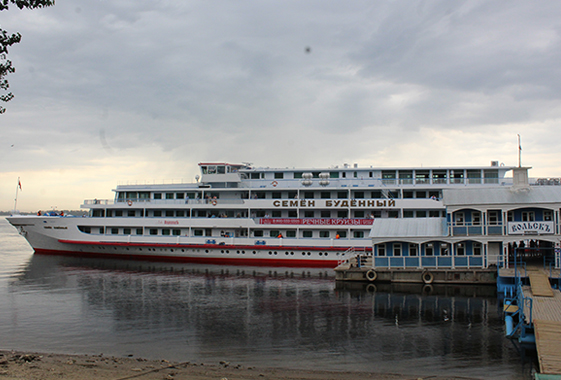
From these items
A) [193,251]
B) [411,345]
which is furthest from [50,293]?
[411,345]

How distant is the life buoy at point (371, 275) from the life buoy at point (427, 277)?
131 inches

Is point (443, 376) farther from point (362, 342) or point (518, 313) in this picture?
point (518, 313)

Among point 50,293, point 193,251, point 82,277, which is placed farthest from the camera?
point 193,251

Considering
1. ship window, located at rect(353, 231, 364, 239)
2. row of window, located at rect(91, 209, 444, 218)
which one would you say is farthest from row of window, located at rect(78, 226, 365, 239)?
row of window, located at rect(91, 209, 444, 218)

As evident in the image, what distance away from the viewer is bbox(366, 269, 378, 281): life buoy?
31656mm

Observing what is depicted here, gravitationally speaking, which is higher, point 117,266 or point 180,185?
point 180,185

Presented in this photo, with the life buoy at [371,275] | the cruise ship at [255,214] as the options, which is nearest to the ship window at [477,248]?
the life buoy at [371,275]

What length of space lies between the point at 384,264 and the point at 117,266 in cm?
2616

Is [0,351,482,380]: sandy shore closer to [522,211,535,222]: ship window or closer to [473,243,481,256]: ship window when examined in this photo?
[473,243,481,256]: ship window

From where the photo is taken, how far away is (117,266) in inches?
1668

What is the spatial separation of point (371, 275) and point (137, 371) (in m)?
21.1

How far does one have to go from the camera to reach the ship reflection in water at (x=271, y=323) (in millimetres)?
16438

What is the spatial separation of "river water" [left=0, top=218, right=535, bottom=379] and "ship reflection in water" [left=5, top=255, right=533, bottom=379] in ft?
0.17

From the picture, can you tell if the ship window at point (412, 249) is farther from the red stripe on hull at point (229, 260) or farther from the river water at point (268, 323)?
the red stripe on hull at point (229, 260)
